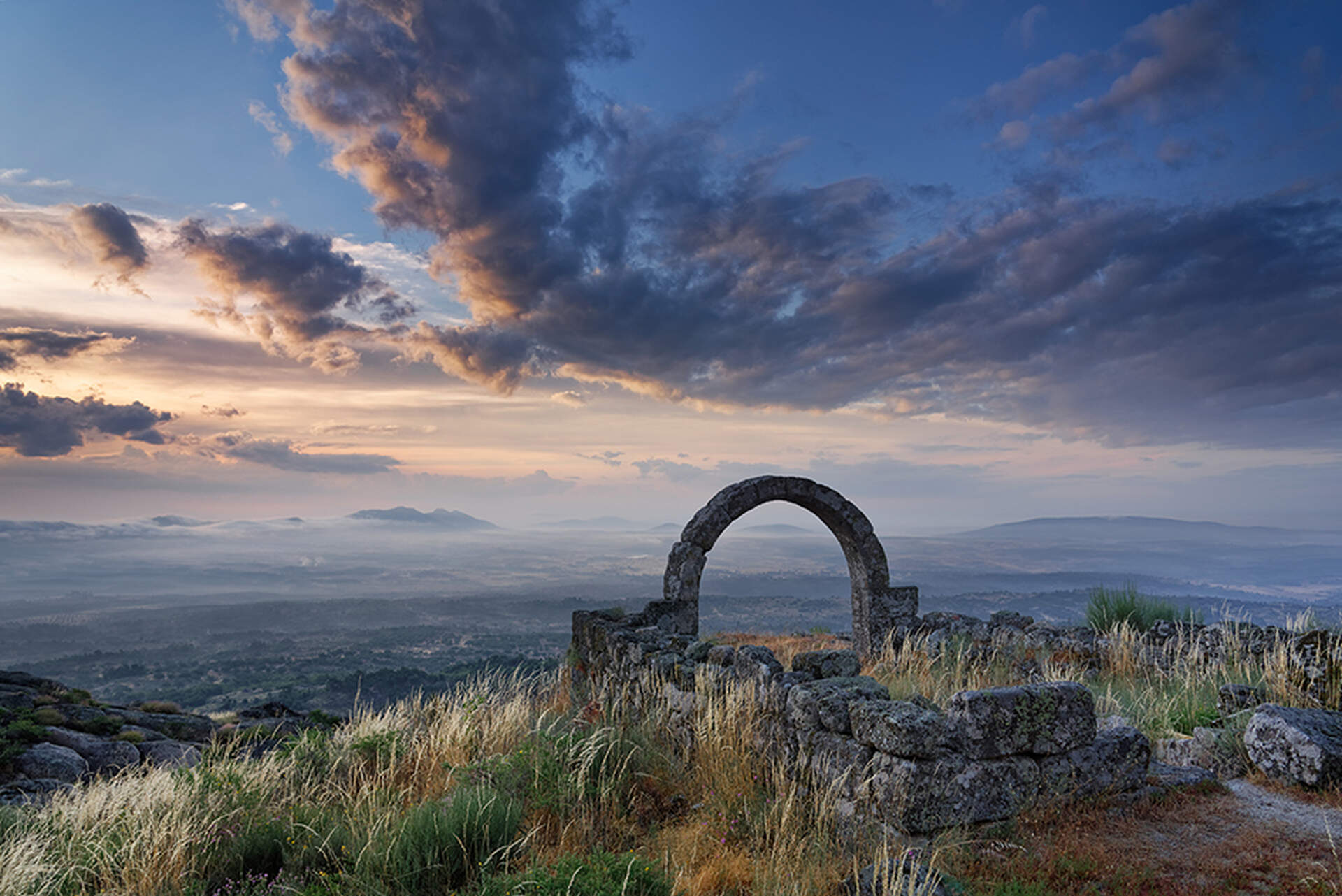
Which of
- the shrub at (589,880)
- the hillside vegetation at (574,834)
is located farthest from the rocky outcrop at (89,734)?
the shrub at (589,880)

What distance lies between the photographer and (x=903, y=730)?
5.09 metres

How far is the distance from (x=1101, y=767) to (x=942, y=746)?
166 centimetres

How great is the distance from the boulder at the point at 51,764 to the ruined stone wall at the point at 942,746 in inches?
401

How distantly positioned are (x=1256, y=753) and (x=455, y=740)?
811 cm

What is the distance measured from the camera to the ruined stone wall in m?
5.09

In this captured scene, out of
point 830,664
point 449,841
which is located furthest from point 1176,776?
point 449,841

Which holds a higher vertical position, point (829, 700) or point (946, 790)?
point (829, 700)

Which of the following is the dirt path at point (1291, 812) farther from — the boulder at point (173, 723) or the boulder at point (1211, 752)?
the boulder at point (173, 723)

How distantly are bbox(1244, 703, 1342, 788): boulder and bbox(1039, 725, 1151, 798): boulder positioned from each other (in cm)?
135

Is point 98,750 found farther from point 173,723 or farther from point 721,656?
→ point 721,656

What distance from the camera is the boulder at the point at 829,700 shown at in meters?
5.69

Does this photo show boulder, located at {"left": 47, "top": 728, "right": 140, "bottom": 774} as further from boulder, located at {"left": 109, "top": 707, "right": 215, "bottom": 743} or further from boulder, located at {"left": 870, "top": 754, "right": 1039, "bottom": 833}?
boulder, located at {"left": 870, "top": 754, "right": 1039, "bottom": 833}

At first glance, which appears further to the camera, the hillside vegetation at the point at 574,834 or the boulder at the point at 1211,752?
the boulder at the point at 1211,752

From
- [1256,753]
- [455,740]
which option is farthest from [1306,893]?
[455,740]
